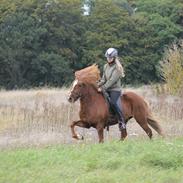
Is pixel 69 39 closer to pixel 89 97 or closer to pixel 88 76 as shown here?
pixel 88 76

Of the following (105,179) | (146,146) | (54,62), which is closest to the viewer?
(105,179)

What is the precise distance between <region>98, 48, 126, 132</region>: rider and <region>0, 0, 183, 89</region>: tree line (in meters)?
45.6

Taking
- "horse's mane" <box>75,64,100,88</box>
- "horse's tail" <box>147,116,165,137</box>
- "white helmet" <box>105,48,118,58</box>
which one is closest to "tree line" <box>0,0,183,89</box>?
"horse's tail" <box>147,116,165,137</box>

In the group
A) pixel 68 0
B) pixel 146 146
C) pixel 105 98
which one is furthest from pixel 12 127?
pixel 68 0

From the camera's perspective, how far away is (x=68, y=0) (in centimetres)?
6512

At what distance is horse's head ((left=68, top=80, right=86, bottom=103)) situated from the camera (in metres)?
14.2

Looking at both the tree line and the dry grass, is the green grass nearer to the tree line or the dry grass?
the dry grass

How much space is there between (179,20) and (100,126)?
5901 centimetres

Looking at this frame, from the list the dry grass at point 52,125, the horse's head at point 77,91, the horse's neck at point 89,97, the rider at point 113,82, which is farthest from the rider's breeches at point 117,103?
the dry grass at point 52,125

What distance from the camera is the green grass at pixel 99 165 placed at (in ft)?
26.9

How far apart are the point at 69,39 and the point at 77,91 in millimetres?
49726

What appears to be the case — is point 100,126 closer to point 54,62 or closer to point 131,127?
point 131,127

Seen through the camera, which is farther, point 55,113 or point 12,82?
point 12,82

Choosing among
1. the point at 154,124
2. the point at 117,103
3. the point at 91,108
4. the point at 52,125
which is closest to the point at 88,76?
the point at 91,108
